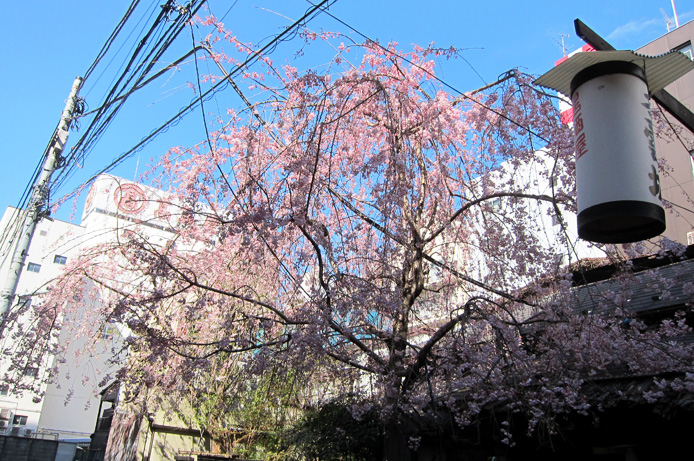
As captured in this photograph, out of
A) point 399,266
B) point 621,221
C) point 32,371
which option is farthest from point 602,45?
point 32,371

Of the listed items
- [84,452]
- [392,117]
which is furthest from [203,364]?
[84,452]

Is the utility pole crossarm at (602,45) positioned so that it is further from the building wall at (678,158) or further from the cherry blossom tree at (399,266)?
the building wall at (678,158)

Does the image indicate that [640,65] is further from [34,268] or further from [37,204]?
[34,268]

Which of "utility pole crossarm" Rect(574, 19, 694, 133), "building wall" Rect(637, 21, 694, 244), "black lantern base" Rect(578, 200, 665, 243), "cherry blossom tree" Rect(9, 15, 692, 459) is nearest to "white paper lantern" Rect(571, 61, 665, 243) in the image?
"black lantern base" Rect(578, 200, 665, 243)

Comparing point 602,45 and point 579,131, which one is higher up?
point 602,45

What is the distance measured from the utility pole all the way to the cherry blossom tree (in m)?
1.03

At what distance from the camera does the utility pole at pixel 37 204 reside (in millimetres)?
7678

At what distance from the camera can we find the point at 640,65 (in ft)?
8.77

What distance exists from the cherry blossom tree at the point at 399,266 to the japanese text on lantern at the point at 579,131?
3.35 metres

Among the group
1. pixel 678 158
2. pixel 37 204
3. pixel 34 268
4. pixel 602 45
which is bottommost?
pixel 602 45

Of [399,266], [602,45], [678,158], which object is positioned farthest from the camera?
[678,158]

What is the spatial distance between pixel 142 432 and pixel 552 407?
34.9ft

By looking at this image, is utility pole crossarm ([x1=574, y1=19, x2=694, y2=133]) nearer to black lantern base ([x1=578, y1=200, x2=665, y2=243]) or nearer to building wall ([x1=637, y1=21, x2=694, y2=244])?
black lantern base ([x1=578, y1=200, x2=665, y2=243])

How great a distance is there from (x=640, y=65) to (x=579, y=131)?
488mm
